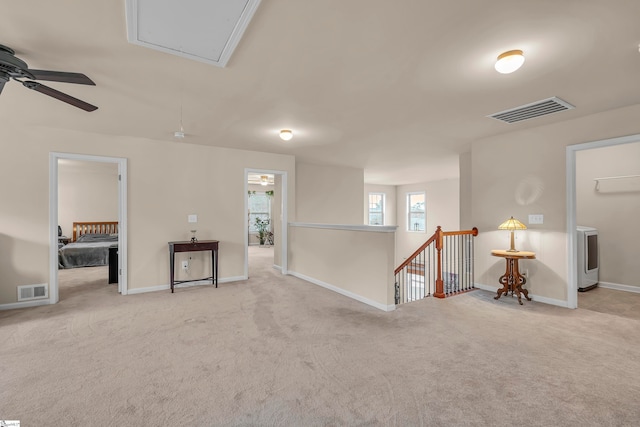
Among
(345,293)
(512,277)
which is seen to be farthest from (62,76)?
(512,277)

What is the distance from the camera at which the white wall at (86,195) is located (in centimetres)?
824

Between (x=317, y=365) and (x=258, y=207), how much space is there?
10401mm

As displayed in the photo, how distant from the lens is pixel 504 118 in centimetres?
377

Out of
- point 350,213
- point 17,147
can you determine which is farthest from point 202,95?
point 350,213

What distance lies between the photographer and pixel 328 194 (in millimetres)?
7656

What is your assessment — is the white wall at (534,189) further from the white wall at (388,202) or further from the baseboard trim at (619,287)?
the white wall at (388,202)

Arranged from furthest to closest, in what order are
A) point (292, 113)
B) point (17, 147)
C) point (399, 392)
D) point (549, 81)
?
point (17, 147) → point (292, 113) → point (549, 81) → point (399, 392)

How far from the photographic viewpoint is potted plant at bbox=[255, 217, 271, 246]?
38.6ft

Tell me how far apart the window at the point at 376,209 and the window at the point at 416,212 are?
0.98m

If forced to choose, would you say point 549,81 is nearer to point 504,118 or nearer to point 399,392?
point 504,118

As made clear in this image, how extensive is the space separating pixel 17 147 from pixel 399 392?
5.38 meters

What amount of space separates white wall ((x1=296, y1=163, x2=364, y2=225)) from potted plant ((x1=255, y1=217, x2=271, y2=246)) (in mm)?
4728

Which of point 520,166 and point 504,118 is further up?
point 504,118

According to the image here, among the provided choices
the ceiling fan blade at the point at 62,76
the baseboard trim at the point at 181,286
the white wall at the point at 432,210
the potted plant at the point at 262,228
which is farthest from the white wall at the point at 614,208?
the potted plant at the point at 262,228
